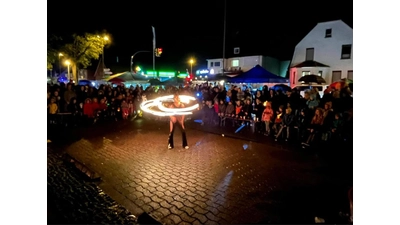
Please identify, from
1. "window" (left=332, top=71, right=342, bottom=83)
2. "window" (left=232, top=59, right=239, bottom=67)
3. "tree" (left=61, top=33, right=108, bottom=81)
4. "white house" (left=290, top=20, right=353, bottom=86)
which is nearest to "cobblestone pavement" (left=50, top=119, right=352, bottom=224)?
"tree" (left=61, top=33, right=108, bottom=81)

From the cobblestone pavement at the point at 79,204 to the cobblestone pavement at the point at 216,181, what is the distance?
0.26m

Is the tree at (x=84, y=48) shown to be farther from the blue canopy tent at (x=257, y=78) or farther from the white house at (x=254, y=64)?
the white house at (x=254, y=64)

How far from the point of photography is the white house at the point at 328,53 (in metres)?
28.7

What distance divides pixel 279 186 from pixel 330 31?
95.4ft

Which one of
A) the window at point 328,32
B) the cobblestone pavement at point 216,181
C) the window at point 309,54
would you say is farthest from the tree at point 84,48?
the window at point 328,32

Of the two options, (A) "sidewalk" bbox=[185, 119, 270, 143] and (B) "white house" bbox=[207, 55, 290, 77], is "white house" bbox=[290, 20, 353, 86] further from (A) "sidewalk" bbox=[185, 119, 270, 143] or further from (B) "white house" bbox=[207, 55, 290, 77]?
(A) "sidewalk" bbox=[185, 119, 270, 143]

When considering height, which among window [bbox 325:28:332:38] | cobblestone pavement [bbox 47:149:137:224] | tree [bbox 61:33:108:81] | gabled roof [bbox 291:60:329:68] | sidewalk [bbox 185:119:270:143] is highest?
window [bbox 325:28:332:38]

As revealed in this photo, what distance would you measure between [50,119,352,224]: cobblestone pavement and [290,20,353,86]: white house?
23507 millimetres

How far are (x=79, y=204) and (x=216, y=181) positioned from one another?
116 inches

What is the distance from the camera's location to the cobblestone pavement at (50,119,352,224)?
4.89 m

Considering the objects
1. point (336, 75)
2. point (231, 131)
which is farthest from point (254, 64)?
point (231, 131)

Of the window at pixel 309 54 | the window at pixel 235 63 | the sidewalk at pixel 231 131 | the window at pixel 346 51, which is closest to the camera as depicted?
the sidewalk at pixel 231 131

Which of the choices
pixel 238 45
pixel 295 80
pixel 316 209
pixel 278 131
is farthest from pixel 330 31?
pixel 316 209

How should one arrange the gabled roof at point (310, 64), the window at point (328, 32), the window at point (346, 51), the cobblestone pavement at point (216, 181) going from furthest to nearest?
1. the window at point (328, 32)
2. the gabled roof at point (310, 64)
3. the window at point (346, 51)
4. the cobblestone pavement at point (216, 181)
